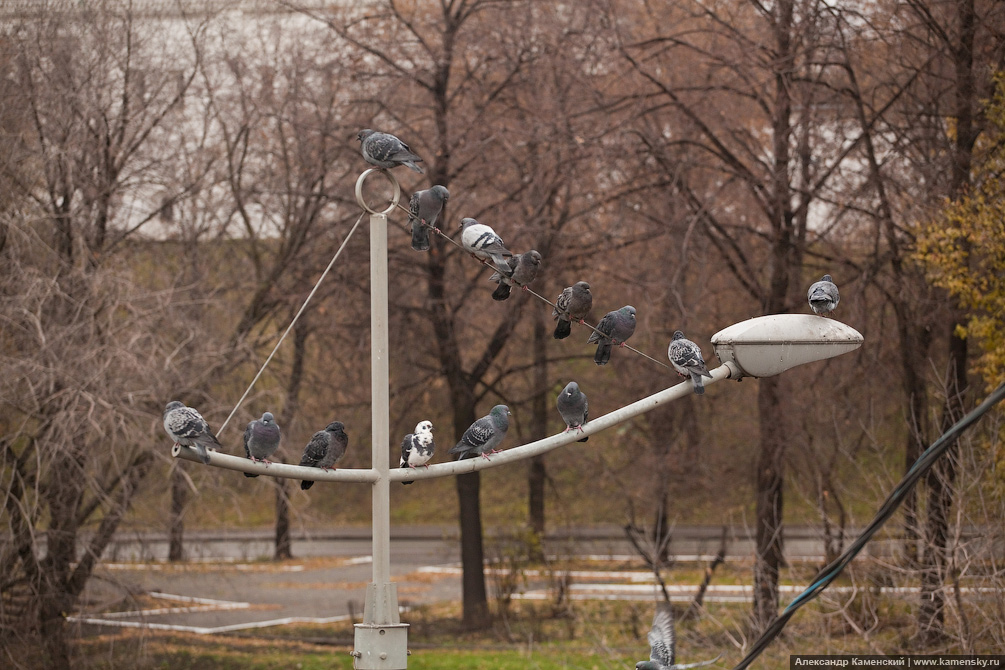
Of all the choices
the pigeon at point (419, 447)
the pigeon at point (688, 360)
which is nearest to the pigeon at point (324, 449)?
the pigeon at point (419, 447)

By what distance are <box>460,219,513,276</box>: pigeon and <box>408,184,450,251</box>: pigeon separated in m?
0.22

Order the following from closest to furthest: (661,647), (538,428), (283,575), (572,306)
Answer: (572,306) → (661,647) → (538,428) → (283,575)

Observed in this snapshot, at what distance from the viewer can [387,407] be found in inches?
178

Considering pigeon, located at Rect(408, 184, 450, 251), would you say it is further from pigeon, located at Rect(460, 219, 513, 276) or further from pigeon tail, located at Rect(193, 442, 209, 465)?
pigeon tail, located at Rect(193, 442, 209, 465)

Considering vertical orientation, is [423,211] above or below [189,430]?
above

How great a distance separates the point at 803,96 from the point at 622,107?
2.60 meters

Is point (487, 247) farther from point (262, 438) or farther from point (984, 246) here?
point (984, 246)

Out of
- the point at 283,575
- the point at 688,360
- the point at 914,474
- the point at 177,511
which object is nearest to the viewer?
the point at 914,474

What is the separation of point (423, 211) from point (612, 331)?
1124mm

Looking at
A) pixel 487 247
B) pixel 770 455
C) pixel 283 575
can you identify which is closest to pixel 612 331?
pixel 487 247

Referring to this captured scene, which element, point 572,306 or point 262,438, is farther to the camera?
point 572,306

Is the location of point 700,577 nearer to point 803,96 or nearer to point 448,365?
point 448,365

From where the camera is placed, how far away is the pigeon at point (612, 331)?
5.12m

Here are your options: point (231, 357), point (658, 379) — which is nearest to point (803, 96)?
point (658, 379)
